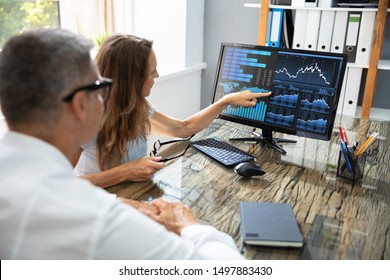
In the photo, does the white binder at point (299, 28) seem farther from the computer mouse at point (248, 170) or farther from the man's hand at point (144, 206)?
the man's hand at point (144, 206)

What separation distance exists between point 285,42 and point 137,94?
1.53 metres

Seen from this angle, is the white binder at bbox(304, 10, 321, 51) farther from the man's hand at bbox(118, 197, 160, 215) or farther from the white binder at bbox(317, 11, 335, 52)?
the man's hand at bbox(118, 197, 160, 215)

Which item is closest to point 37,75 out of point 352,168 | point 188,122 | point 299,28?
point 352,168

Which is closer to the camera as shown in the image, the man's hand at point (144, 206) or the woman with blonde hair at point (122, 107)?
the man's hand at point (144, 206)

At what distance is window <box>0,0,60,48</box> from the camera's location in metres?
2.32

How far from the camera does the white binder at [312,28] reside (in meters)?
2.58

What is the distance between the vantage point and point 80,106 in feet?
2.76

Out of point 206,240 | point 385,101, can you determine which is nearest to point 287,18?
point 385,101

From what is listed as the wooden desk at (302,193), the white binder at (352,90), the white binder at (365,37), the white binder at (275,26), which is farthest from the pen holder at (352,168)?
the white binder at (275,26)

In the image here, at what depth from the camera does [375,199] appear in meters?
1.30

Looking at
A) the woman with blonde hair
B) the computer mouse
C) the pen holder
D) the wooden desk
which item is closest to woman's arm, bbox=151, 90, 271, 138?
the wooden desk

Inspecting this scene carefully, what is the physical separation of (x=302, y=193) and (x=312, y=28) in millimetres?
1608

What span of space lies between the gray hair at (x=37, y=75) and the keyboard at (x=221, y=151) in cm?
84

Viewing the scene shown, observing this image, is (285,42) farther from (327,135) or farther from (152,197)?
(152,197)
